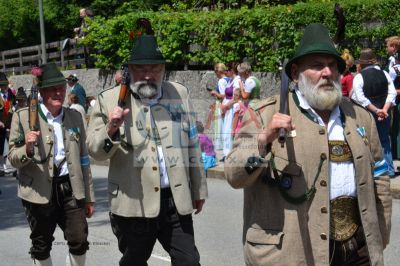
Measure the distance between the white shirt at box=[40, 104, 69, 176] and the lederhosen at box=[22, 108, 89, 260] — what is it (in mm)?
30

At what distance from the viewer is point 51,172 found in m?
6.39

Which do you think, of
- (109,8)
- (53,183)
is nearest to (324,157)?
(53,183)

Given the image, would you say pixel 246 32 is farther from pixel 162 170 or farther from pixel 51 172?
pixel 162 170

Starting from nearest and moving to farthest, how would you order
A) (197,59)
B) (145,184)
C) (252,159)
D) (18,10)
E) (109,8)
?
(252,159)
(145,184)
(197,59)
(109,8)
(18,10)

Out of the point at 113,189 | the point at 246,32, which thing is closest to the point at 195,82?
the point at 246,32

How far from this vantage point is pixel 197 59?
18188 mm

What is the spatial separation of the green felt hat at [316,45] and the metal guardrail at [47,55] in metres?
18.6

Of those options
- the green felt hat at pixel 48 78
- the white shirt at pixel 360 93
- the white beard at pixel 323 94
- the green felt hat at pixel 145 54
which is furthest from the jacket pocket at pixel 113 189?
the white shirt at pixel 360 93

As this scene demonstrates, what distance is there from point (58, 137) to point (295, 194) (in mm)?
2858

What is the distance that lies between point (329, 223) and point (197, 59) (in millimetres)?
14157

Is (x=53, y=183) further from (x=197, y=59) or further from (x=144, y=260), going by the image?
(x=197, y=59)

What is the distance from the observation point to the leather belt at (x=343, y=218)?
14.0 ft

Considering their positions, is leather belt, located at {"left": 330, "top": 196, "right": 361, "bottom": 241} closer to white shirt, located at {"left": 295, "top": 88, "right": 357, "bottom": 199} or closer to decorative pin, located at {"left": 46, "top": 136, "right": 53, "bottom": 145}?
white shirt, located at {"left": 295, "top": 88, "right": 357, "bottom": 199}

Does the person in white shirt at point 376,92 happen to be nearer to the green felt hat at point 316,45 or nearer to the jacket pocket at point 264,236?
the green felt hat at point 316,45
